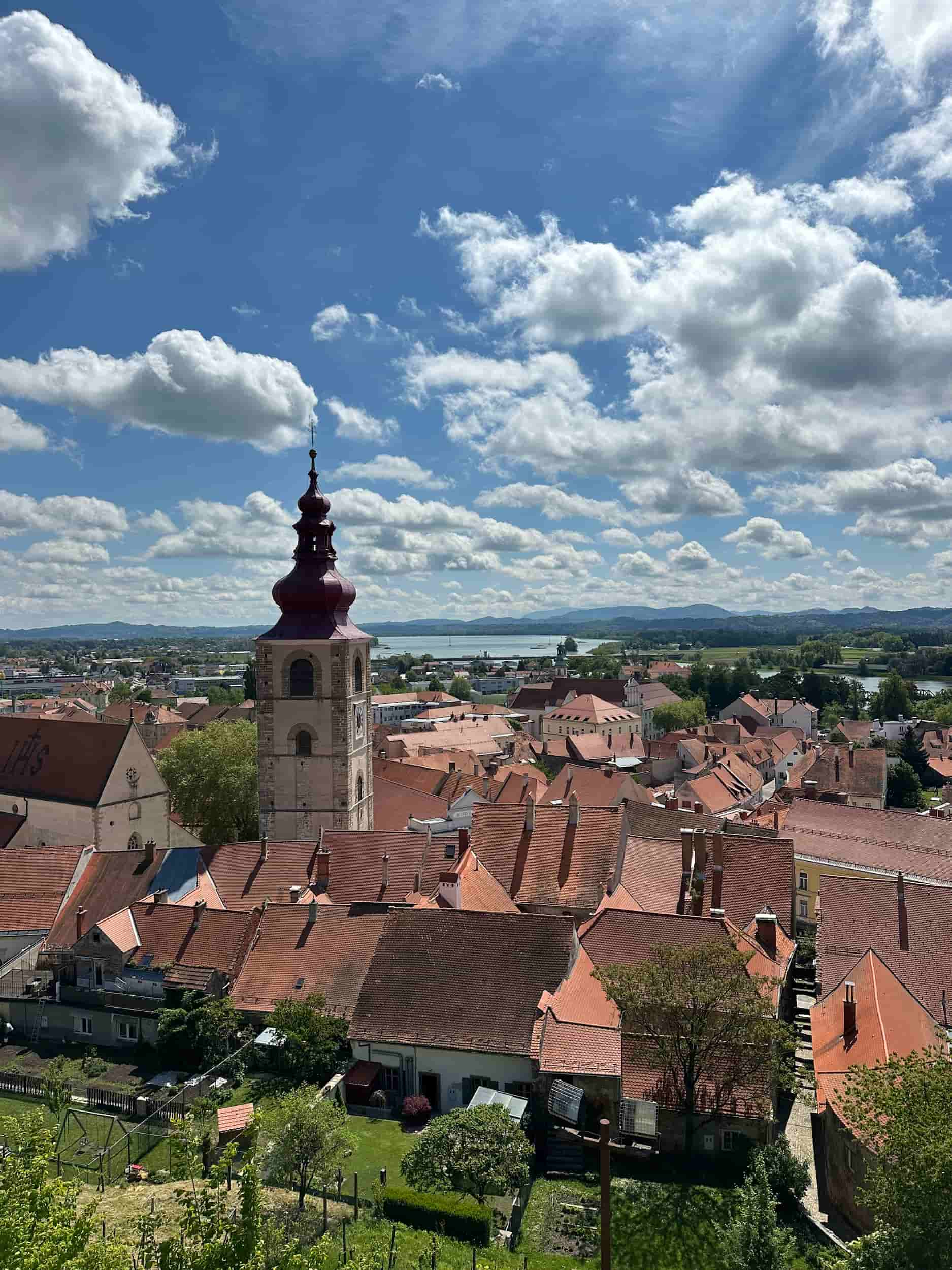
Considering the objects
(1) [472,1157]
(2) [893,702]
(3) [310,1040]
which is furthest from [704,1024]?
(2) [893,702]

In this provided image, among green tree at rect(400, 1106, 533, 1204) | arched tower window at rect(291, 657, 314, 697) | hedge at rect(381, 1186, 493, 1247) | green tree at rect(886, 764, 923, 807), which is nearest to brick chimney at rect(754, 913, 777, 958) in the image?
green tree at rect(400, 1106, 533, 1204)

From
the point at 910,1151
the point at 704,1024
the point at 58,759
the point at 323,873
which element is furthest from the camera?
the point at 58,759

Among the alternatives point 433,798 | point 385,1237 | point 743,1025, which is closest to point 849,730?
point 433,798

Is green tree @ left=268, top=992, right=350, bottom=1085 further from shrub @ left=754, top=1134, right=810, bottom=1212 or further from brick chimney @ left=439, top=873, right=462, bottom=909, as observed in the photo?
shrub @ left=754, top=1134, right=810, bottom=1212

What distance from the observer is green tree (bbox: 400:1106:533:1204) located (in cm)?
2159

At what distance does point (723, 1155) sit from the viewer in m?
24.5

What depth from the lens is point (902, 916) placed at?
33.3 m

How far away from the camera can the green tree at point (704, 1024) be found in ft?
79.6

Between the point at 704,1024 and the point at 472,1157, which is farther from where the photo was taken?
the point at 704,1024

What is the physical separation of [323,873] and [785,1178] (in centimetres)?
2148

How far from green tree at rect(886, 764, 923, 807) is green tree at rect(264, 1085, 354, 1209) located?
72742 mm

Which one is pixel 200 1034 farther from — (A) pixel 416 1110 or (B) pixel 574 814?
(B) pixel 574 814

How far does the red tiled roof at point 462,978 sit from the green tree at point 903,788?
6346 centimetres

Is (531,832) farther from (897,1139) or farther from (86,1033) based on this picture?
(897,1139)
